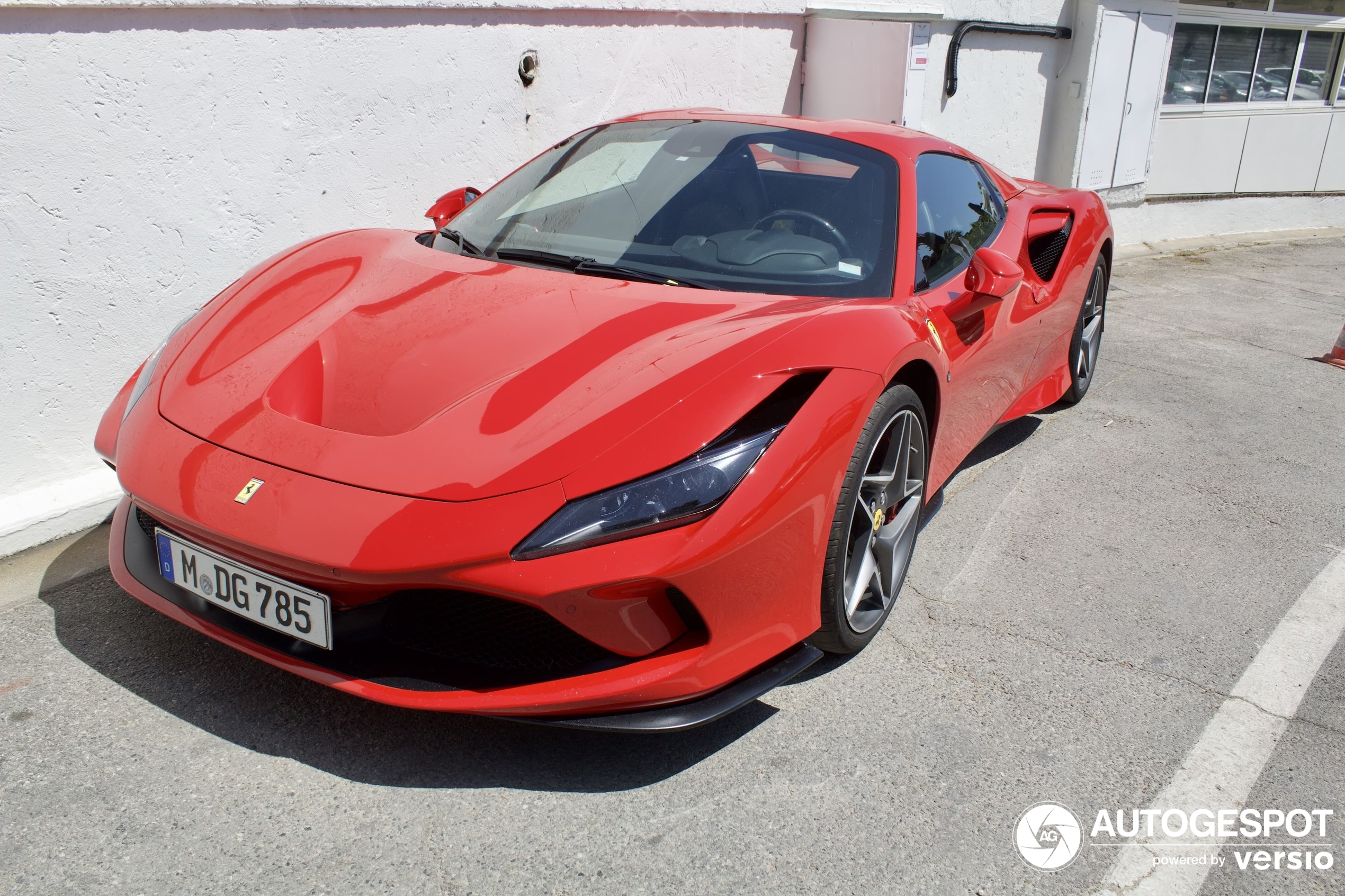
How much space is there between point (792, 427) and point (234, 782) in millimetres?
1332

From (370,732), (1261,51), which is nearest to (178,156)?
(370,732)

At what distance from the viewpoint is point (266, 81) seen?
3891 millimetres

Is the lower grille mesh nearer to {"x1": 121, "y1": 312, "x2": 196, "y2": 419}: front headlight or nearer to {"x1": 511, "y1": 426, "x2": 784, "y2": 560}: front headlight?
{"x1": 121, "y1": 312, "x2": 196, "y2": 419}: front headlight

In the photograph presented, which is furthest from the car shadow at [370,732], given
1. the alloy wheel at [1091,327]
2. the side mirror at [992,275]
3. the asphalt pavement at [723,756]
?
the alloy wheel at [1091,327]

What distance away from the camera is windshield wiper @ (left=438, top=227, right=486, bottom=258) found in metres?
3.03

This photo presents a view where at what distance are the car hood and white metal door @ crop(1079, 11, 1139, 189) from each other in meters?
7.42

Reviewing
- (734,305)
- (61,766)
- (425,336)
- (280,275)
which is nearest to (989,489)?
(734,305)

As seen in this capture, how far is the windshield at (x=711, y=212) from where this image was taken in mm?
2842

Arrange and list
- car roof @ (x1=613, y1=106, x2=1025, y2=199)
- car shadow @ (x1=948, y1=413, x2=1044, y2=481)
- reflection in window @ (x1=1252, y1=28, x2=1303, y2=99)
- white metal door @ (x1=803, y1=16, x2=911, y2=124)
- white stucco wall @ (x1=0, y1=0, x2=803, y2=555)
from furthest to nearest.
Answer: reflection in window @ (x1=1252, y1=28, x2=1303, y2=99)
white metal door @ (x1=803, y1=16, x2=911, y2=124)
car shadow @ (x1=948, y1=413, x2=1044, y2=481)
car roof @ (x1=613, y1=106, x2=1025, y2=199)
white stucco wall @ (x1=0, y1=0, x2=803, y2=555)

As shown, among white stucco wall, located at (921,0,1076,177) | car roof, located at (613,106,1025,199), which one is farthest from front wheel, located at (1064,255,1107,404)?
white stucco wall, located at (921,0,1076,177)

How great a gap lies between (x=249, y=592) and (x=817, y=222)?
5.84 feet

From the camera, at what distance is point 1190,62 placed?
417 inches

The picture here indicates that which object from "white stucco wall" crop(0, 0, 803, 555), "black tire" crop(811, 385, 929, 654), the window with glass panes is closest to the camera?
"black tire" crop(811, 385, 929, 654)

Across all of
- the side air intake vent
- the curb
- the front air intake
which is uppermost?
the side air intake vent
